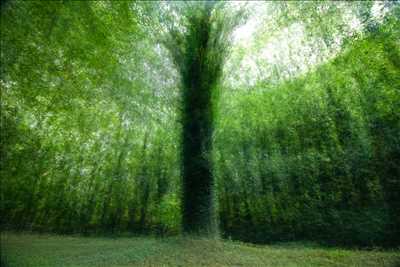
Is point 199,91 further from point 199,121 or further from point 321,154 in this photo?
point 321,154

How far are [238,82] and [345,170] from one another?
20.9 feet

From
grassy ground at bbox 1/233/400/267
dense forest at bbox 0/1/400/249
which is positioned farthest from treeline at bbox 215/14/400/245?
grassy ground at bbox 1/233/400/267

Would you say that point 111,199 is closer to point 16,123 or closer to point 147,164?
point 147,164

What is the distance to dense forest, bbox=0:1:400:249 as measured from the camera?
8406mm

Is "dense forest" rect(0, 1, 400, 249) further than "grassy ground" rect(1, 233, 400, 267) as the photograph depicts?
Yes

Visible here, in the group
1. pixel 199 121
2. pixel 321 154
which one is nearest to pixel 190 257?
pixel 199 121

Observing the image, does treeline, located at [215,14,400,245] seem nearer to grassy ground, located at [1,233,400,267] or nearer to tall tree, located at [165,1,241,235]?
grassy ground, located at [1,233,400,267]

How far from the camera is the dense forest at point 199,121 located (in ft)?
27.6

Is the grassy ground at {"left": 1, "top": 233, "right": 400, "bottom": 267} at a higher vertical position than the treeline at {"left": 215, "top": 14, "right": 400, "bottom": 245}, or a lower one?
lower

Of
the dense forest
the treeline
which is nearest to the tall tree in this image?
the dense forest

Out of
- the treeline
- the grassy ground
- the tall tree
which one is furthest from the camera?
the tall tree

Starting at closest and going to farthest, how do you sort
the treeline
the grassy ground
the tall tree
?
the grassy ground, the treeline, the tall tree

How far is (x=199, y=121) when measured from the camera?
870 centimetres

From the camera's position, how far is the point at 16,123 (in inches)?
479
